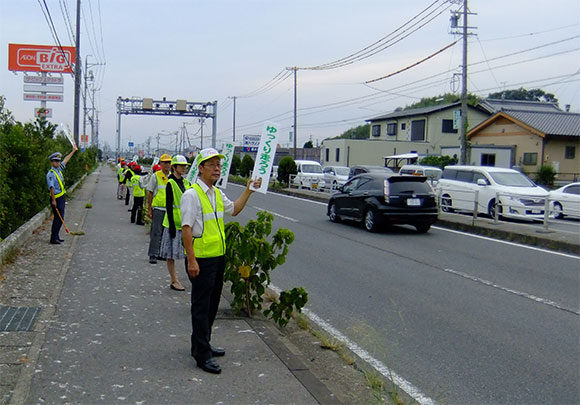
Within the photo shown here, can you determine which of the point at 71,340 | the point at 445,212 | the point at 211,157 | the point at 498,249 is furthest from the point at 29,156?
the point at 445,212

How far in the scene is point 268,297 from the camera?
7453 millimetres

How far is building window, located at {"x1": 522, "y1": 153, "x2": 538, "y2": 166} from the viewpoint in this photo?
1647 inches

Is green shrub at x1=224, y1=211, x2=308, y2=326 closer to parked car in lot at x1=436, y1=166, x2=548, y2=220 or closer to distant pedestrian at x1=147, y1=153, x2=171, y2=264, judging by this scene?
distant pedestrian at x1=147, y1=153, x2=171, y2=264

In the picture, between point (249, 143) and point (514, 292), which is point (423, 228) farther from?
point (249, 143)

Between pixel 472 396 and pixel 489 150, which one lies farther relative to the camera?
pixel 489 150

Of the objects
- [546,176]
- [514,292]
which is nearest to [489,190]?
[514,292]

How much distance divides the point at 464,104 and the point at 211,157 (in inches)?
1109

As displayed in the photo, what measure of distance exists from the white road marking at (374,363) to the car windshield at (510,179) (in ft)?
46.6

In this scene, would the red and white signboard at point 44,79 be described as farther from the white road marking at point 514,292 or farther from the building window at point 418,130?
the building window at point 418,130

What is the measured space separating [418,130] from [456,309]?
53459 millimetres

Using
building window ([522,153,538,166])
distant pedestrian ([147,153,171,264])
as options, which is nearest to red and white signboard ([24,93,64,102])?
distant pedestrian ([147,153,171,264])

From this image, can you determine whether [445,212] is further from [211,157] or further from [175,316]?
[211,157]

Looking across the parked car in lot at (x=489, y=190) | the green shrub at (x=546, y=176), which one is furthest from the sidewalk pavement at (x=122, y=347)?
the green shrub at (x=546, y=176)

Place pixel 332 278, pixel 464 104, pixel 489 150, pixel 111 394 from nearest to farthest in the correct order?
pixel 111 394 < pixel 332 278 < pixel 464 104 < pixel 489 150
